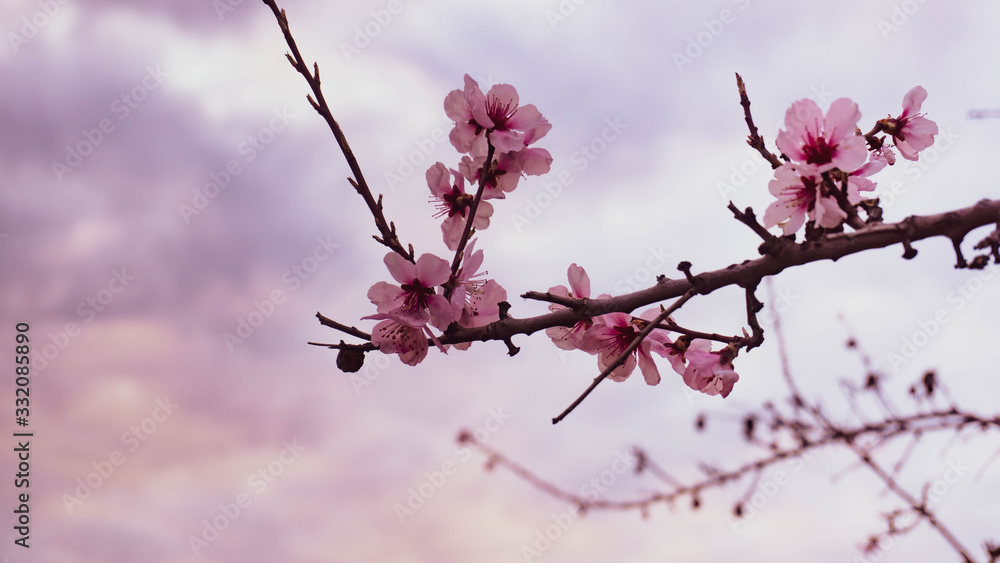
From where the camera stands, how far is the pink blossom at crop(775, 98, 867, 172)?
45.4 inches

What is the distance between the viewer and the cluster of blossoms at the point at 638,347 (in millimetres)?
1336

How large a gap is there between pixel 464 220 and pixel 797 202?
0.68m

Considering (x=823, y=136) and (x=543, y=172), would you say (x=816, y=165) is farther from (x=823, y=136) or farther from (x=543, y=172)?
(x=543, y=172)

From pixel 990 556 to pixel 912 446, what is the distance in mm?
463

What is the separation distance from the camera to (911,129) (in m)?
1.47

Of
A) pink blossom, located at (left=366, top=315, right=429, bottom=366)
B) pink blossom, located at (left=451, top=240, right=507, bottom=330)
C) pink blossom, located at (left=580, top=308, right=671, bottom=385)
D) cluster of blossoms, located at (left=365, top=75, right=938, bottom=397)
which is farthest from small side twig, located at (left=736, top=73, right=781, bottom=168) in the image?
pink blossom, located at (left=366, top=315, right=429, bottom=366)

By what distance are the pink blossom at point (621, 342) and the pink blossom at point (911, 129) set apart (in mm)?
684

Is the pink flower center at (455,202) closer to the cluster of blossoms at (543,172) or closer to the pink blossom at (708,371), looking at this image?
the cluster of blossoms at (543,172)

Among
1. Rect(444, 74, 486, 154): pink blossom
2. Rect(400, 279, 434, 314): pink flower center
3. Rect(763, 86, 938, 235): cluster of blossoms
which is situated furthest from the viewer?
Rect(444, 74, 486, 154): pink blossom

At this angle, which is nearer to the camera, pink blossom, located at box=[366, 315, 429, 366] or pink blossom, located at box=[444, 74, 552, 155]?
pink blossom, located at box=[366, 315, 429, 366]

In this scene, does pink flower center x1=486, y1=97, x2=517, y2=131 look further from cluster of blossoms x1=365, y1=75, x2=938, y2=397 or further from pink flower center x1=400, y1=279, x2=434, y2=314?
pink flower center x1=400, y1=279, x2=434, y2=314

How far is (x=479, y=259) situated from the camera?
4.17ft

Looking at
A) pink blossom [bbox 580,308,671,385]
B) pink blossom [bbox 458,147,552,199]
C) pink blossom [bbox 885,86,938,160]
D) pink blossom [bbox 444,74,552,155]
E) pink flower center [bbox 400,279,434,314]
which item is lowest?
pink blossom [bbox 580,308,671,385]

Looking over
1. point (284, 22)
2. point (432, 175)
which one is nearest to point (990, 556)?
point (432, 175)
